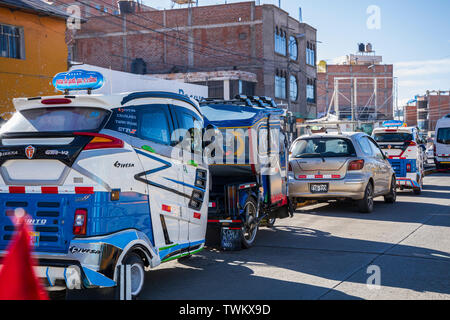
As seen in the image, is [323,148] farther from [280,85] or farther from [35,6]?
[280,85]

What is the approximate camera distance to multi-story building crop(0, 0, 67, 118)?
20.5m

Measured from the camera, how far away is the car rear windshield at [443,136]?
29.6 meters

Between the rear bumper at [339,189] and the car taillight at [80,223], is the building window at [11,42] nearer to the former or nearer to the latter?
the rear bumper at [339,189]

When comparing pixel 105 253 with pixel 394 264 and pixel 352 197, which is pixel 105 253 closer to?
pixel 394 264

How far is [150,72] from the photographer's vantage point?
48.2m

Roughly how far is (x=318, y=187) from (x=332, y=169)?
0.53 metres

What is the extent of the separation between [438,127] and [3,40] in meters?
23.4

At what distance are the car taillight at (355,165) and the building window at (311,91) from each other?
42.9 metres

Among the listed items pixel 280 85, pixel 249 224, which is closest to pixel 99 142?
pixel 249 224

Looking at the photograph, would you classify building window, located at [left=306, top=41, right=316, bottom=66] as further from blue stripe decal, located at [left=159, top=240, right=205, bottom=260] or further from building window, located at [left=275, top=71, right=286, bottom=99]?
blue stripe decal, located at [left=159, top=240, right=205, bottom=260]

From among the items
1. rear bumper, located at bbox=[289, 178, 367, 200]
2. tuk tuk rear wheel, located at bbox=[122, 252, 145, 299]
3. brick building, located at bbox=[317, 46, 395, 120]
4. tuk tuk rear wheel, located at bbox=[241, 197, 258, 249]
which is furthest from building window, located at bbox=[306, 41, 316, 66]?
tuk tuk rear wheel, located at bbox=[122, 252, 145, 299]

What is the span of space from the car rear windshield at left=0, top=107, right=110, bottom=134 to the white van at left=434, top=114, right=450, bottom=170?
89.1ft

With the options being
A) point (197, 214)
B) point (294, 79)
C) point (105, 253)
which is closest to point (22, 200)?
point (105, 253)

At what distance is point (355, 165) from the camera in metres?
12.4
